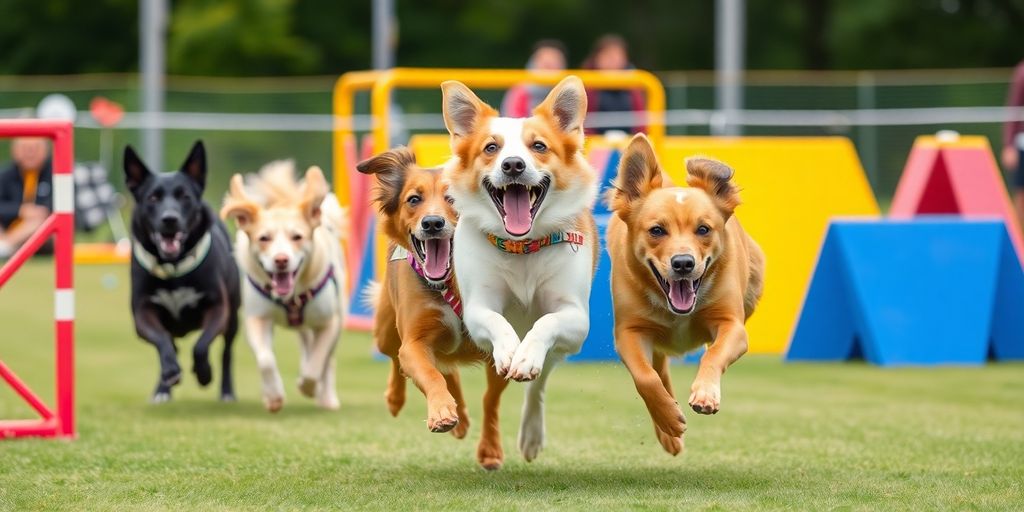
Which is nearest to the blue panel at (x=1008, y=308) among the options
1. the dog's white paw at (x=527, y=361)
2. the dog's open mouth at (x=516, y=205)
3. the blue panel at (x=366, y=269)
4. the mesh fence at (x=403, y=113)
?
Answer: the blue panel at (x=366, y=269)

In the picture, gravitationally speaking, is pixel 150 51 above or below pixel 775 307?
above

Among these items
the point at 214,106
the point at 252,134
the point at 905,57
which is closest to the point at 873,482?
the point at 252,134

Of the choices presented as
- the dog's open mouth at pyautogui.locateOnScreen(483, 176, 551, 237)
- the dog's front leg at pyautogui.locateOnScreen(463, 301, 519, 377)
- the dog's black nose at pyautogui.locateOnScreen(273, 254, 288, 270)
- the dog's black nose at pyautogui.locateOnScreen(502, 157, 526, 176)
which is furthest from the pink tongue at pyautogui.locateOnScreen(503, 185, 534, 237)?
the dog's black nose at pyautogui.locateOnScreen(273, 254, 288, 270)

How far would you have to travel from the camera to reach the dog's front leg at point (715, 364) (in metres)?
5.16

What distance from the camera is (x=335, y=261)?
28.6 feet

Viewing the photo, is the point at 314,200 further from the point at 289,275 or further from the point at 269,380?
the point at 269,380

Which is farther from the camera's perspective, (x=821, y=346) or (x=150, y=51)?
(x=150, y=51)

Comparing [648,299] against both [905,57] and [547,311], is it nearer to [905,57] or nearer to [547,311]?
[547,311]

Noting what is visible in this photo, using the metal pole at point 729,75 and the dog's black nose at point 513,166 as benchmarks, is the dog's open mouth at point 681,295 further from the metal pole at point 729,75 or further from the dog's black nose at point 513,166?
the metal pole at point 729,75

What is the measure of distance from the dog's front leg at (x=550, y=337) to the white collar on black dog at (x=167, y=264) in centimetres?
323

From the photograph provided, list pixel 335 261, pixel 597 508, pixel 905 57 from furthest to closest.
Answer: pixel 905 57 < pixel 335 261 < pixel 597 508

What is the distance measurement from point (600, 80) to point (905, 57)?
2689 cm

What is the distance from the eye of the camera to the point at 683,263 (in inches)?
211

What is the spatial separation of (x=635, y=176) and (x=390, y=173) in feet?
3.25
